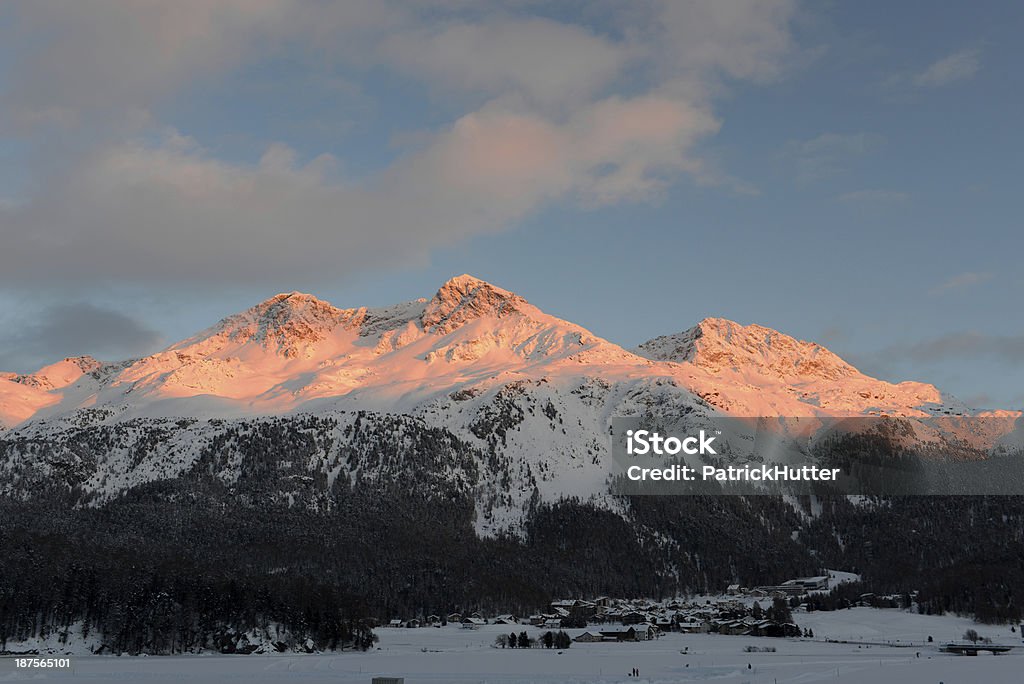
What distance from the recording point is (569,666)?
145 m

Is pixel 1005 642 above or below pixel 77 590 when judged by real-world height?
below

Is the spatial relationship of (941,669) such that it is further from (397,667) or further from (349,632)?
(349,632)

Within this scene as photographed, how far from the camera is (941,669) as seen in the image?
132 meters

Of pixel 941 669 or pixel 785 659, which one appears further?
pixel 785 659

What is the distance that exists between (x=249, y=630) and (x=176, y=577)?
21.7 metres

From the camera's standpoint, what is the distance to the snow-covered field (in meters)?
124

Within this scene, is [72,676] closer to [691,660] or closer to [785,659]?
[691,660]

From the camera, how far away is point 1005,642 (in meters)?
186

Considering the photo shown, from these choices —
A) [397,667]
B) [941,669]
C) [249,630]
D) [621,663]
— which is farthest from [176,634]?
[941,669]

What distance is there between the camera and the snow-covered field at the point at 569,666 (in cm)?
12438

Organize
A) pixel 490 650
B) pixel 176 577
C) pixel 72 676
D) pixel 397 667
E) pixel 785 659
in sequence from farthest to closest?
pixel 176 577, pixel 490 650, pixel 785 659, pixel 397 667, pixel 72 676

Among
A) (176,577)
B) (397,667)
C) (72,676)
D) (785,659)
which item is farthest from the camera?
(176,577)

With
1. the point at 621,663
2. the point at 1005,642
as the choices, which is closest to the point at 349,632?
the point at 621,663

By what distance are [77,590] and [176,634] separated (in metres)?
22.8
